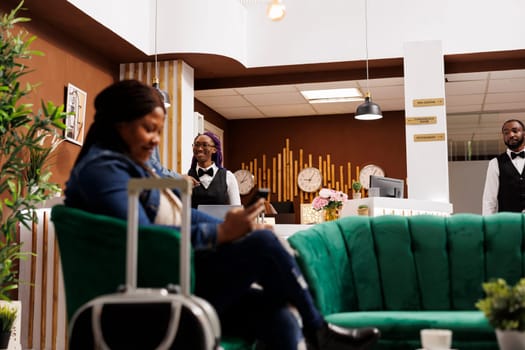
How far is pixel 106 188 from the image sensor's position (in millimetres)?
2045

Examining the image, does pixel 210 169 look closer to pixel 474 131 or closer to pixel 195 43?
pixel 195 43

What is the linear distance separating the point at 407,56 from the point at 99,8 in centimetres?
356

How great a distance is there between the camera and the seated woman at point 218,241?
206cm

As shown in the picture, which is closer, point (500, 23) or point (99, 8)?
point (99, 8)

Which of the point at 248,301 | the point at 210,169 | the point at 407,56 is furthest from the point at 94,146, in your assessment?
the point at 407,56

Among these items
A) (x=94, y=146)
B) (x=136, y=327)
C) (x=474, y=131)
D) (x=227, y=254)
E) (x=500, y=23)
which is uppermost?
(x=500, y=23)

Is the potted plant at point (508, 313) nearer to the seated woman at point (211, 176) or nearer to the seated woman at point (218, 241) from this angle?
the seated woman at point (218, 241)

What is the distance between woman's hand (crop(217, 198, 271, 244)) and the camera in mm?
2045

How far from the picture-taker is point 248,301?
227 centimetres

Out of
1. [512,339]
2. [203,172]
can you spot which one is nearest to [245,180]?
[203,172]

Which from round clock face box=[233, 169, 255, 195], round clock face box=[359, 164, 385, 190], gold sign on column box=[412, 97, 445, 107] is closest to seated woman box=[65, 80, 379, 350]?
gold sign on column box=[412, 97, 445, 107]

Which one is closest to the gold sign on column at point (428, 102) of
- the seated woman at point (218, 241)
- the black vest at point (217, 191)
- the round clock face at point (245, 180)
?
the black vest at point (217, 191)

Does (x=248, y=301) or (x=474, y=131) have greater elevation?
(x=474, y=131)

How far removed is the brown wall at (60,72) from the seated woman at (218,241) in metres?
3.97
